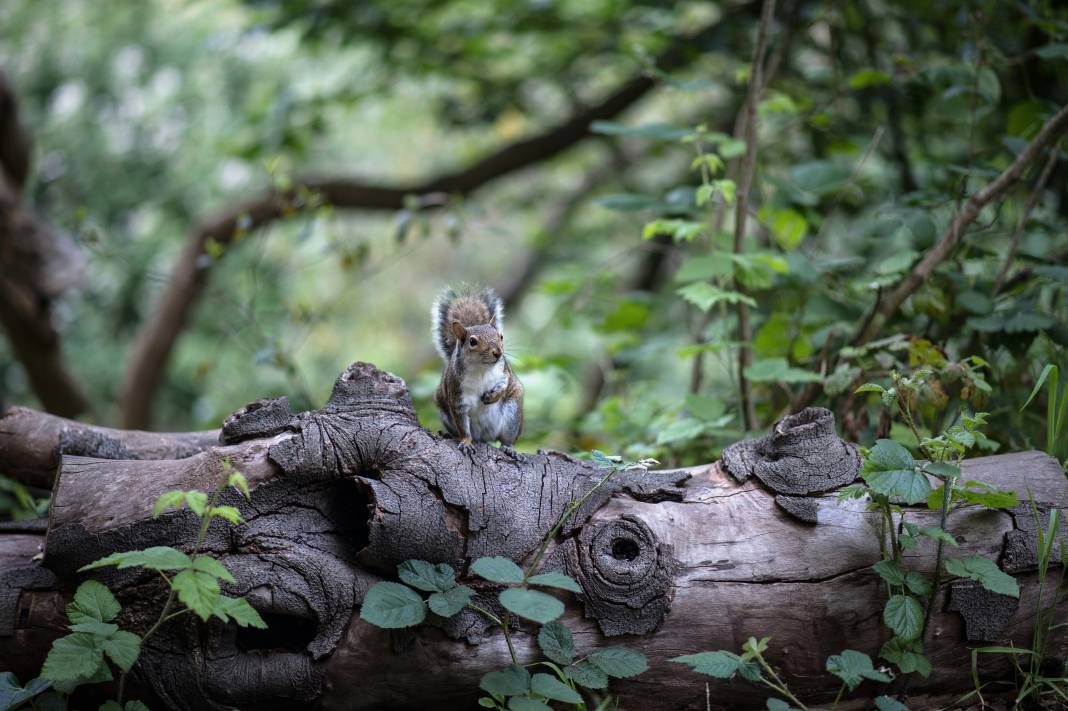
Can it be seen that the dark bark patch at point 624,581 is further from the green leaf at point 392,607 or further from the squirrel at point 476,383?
the squirrel at point 476,383

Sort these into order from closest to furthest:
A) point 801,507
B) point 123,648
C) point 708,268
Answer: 1. point 123,648
2. point 801,507
3. point 708,268

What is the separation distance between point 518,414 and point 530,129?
6779 mm

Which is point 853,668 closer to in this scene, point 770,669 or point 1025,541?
point 770,669

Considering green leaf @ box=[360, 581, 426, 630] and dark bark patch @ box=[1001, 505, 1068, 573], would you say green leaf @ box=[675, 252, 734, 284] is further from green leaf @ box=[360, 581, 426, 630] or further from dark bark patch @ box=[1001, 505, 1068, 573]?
green leaf @ box=[360, 581, 426, 630]

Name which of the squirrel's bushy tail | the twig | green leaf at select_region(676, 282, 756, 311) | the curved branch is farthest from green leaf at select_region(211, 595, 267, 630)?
the curved branch

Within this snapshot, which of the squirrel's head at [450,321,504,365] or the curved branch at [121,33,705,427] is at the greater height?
the squirrel's head at [450,321,504,365]

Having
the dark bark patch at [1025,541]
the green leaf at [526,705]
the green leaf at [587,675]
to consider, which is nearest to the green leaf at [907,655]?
the dark bark patch at [1025,541]

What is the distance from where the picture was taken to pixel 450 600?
1722mm

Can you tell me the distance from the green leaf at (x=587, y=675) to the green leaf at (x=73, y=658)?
89cm

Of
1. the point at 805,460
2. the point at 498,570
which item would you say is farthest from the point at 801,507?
the point at 498,570

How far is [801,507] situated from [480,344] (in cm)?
92

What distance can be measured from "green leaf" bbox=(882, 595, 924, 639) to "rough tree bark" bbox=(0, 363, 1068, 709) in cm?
10

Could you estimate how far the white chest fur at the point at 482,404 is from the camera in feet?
7.87

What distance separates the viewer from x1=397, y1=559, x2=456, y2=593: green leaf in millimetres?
1759
